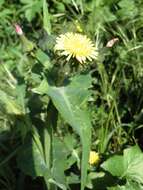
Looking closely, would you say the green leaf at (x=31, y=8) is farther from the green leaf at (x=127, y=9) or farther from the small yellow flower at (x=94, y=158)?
the small yellow flower at (x=94, y=158)

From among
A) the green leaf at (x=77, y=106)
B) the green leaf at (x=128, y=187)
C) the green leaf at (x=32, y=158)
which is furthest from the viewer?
the green leaf at (x=128, y=187)

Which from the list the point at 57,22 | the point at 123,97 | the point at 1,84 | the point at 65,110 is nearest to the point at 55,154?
the point at 65,110

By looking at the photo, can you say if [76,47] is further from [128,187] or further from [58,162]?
[128,187]

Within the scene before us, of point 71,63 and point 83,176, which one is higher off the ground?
point 71,63

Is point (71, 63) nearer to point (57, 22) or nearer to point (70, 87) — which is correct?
point (70, 87)

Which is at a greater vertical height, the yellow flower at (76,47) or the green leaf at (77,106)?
the yellow flower at (76,47)

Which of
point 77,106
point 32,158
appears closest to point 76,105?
point 77,106

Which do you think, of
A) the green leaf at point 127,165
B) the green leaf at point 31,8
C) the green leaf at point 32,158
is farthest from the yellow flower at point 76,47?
the green leaf at point 31,8
